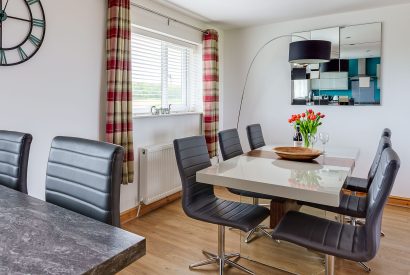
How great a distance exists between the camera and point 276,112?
433 centimetres

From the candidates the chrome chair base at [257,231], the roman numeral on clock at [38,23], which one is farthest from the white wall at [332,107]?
the roman numeral on clock at [38,23]

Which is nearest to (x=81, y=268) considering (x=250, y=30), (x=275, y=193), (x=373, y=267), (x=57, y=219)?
(x=57, y=219)

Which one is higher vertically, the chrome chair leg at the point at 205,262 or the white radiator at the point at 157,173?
the white radiator at the point at 157,173

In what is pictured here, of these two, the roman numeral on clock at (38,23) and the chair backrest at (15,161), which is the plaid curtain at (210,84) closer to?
the roman numeral on clock at (38,23)

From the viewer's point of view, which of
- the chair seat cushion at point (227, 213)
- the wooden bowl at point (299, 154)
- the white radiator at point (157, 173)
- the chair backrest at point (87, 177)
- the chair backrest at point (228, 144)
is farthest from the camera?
the white radiator at point (157, 173)

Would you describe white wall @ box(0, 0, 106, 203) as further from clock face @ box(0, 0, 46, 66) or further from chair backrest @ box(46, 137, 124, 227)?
chair backrest @ box(46, 137, 124, 227)

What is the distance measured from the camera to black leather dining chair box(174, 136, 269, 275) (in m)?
1.97

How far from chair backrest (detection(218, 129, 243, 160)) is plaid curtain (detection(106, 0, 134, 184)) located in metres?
0.93

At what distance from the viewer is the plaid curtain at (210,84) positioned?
410cm

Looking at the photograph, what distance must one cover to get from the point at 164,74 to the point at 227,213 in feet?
7.27

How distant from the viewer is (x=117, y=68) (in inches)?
109

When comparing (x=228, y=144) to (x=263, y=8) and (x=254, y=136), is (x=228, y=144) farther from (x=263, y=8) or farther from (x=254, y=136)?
(x=263, y=8)

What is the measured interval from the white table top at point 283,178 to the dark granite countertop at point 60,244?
1020 millimetres

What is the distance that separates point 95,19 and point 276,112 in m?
2.68
